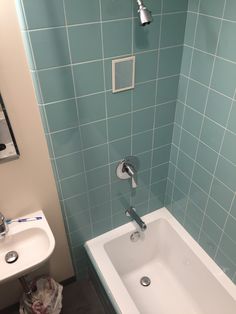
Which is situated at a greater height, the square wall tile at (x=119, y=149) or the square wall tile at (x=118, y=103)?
the square wall tile at (x=118, y=103)

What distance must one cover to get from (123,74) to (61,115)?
335mm

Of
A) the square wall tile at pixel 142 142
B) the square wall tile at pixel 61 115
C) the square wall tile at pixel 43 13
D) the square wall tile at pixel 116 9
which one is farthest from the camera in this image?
the square wall tile at pixel 142 142

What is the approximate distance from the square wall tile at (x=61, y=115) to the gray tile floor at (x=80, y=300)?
4.08ft

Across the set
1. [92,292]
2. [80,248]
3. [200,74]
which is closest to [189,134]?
[200,74]

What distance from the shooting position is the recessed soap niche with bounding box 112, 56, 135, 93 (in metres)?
1.19

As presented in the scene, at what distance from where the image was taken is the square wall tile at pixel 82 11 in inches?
38.8

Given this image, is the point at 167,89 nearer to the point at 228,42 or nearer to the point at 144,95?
the point at 144,95

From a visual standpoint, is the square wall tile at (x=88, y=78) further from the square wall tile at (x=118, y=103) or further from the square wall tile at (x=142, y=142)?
the square wall tile at (x=142, y=142)

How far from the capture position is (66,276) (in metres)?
1.86

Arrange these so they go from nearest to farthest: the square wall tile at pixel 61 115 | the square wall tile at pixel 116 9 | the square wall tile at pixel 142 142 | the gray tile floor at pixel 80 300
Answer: the square wall tile at pixel 116 9
the square wall tile at pixel 61 115
the square wall tile at pixel 142 142
the gray tile floor at pixel 80 300

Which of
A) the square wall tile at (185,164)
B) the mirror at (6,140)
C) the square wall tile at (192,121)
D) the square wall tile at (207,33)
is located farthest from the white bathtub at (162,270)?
the square wall tile at (207,33)

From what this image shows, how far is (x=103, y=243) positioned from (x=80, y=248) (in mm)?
163

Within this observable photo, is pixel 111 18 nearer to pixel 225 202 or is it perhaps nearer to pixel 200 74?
pixel 200 74

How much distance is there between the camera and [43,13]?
0.95 meters
